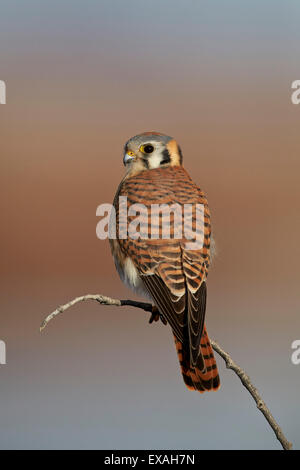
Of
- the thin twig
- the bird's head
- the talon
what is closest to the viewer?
the thin twig

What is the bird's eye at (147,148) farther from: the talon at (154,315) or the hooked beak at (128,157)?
the talon at (154,315)

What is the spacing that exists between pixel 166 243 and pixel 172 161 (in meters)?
0.65

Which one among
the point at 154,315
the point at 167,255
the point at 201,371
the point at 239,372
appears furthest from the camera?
the point at 154,315

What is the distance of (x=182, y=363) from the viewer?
1.91 metres

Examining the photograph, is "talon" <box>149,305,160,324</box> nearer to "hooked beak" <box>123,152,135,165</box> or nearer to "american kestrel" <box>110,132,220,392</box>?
"american kestrel" <box>110,132,220,392</box>

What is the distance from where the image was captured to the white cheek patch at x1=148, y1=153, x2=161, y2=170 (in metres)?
2.51

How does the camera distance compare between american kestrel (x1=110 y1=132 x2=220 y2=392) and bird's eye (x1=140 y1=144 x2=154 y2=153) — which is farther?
bird's eye (x1=140 y1=144 x2=154 y2=153)

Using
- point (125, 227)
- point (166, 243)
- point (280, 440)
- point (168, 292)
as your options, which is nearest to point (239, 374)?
point (280, 440)

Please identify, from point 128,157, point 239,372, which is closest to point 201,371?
point 239,372

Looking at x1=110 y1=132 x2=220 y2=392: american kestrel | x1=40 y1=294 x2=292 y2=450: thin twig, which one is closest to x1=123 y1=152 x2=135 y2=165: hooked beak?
x1=110 y1=132 x2=220 y2=392: american kestrel

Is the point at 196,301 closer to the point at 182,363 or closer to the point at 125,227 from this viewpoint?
the point at 182,363

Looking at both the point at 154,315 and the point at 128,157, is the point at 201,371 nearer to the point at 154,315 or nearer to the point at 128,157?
the point at 154,315

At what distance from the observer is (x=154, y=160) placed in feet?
8.29

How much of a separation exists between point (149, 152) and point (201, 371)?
1.08 metres
